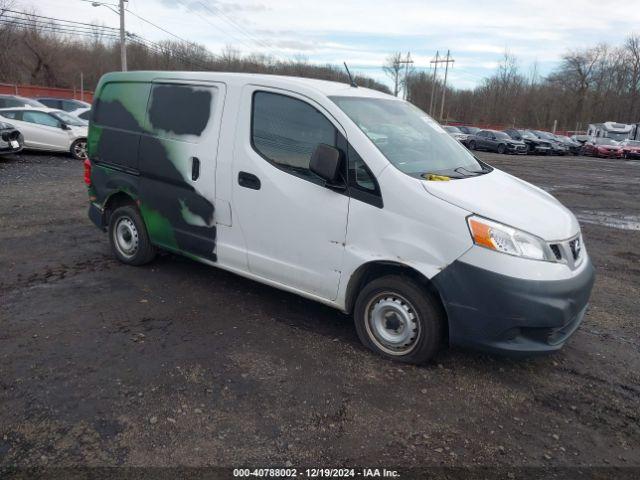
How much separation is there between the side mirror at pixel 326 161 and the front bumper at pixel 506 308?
104cm

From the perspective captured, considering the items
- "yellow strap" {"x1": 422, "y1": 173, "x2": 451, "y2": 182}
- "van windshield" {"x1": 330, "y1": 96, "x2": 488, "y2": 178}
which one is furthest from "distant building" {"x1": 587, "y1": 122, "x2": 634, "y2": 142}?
"yellow strap" {"x1": 422, "y1": 173, "x2": 451, "y2": 182}

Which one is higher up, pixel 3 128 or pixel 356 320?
pixel 3 128

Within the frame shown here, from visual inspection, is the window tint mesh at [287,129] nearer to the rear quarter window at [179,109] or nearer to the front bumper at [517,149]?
the rear quarter window at [179,109]

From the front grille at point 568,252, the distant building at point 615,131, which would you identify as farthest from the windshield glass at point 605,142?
the front grille at point 568,252

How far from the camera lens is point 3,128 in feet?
44.1

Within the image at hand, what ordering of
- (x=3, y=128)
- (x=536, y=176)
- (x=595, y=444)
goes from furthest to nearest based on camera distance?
(x=536, y=176) → (x=3, y=128) → (x=595, y=444)

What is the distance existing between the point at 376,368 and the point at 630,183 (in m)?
17.6

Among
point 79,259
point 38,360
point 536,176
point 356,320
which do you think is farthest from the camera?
point 536,176

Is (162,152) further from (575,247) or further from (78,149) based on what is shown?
(78,149)

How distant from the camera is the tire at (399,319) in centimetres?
356

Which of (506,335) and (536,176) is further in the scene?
(536,176)

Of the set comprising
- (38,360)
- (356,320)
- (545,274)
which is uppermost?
(545,274)

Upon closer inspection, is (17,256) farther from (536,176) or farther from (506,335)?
(536,176)

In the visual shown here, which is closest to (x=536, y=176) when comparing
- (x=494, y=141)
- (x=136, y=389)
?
(x=494, y=141)
